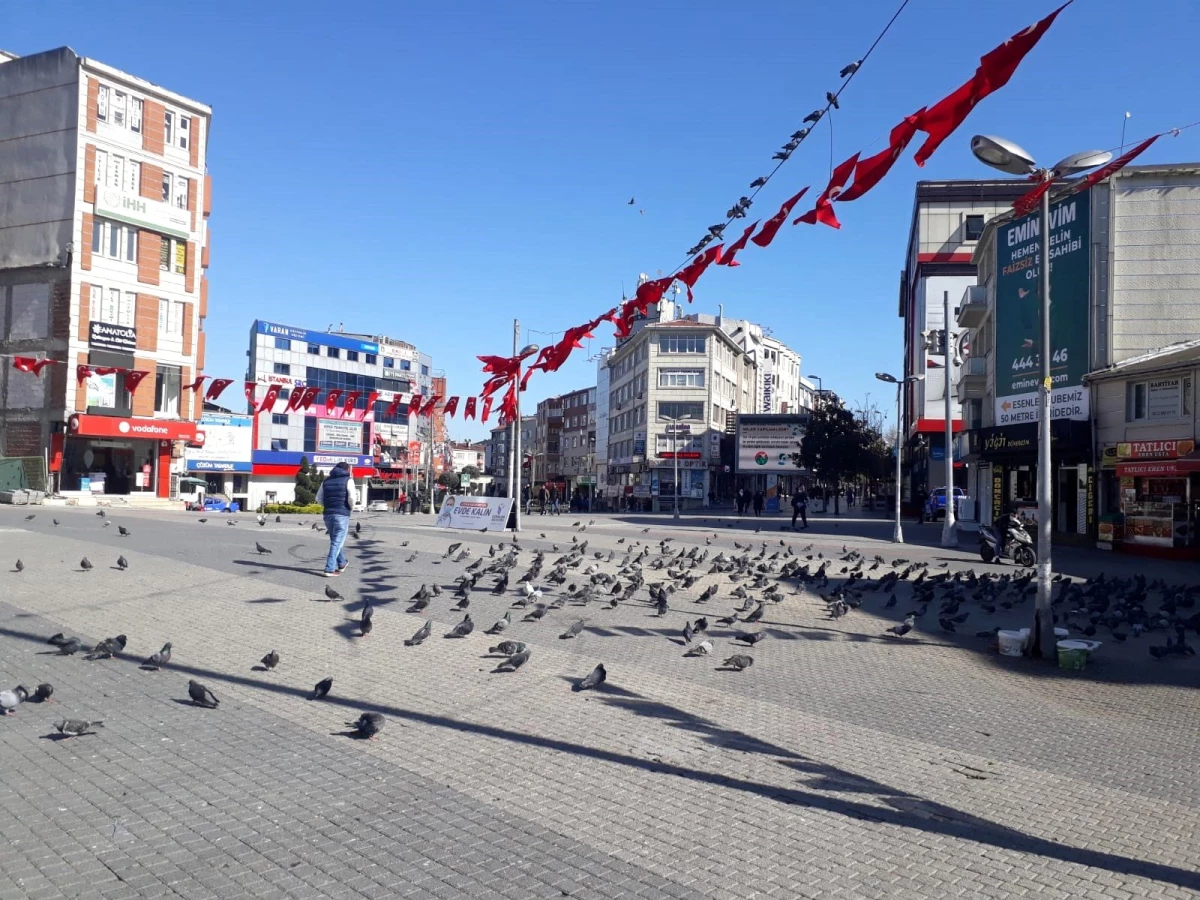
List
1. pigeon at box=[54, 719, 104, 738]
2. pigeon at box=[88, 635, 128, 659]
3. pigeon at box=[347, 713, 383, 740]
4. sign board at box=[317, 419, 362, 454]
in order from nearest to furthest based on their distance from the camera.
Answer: pigeon at box=[54, 719, 104, 738] < pigeon at box=[347, 713, 383, 740] < pigeon at box=[88, 635, 128, 659] < sign board at box=[317, 419, 362, 454]

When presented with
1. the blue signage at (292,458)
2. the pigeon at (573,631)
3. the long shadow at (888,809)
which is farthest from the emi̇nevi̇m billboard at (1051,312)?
the blue signage at (292,458)

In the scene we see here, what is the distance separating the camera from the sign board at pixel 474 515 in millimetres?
22609

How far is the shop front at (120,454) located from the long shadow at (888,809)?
39859 millimetres

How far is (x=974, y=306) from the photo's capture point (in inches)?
1556

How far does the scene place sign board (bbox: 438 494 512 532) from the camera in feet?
74.2

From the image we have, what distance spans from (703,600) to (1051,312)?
25.7 m

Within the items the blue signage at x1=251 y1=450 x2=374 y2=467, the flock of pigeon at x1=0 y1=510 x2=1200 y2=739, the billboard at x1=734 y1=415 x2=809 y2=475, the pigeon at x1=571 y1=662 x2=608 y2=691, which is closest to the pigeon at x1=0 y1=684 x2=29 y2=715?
the flock of pigeon at x1=0 y1=510 x2=1200 y2=739

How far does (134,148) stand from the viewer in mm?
42375

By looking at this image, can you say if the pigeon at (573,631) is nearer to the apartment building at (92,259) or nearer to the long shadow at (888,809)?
the long shadow at (888,809)

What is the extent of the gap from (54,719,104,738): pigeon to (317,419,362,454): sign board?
73.0 metres

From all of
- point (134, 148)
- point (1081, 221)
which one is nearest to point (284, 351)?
point (134, 148)

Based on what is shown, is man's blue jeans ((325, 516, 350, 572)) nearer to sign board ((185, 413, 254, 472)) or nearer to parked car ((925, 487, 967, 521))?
parked car ((925, 487, 967, 521))

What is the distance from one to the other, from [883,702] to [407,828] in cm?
491

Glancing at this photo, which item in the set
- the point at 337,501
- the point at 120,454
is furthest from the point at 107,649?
the point at 120,454
